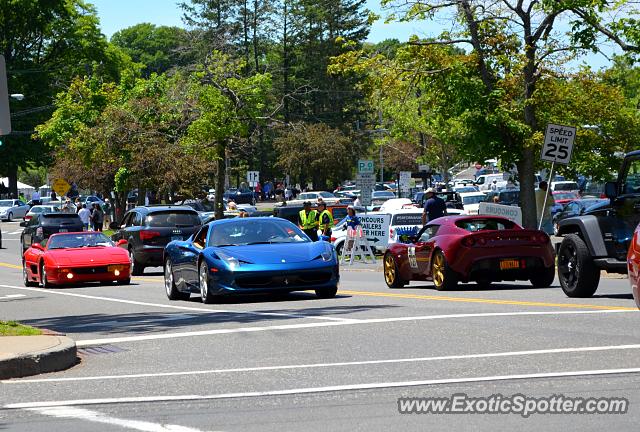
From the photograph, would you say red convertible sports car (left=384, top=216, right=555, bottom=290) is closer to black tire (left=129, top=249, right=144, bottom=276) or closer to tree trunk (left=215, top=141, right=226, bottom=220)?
black tire (left=129, top=249, right=144, bottom=276)

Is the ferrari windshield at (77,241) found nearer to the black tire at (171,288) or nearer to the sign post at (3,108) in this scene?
the black tire at (171,288)

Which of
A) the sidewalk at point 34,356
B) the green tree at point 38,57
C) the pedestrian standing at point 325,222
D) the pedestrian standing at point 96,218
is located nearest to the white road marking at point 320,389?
the sidewalk at point 34,356

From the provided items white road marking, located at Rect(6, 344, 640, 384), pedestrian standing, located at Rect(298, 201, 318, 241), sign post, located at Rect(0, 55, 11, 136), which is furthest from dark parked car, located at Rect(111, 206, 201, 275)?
white road marking, located at Rect(6, 344, 640, 384)

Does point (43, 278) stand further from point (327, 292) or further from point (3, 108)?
point (3, 108)

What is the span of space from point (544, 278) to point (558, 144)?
6272mm

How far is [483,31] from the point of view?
103 ft

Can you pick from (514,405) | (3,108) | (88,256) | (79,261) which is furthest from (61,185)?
(514,405)

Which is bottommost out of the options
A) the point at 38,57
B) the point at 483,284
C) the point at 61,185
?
the point at 483,284

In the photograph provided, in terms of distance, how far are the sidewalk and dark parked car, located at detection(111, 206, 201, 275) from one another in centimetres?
1969

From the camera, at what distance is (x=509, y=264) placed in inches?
803

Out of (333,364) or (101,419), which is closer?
(101,419)

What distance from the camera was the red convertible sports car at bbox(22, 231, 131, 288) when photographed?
27.2 metres

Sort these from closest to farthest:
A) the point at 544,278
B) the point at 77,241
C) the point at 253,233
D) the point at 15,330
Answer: the point at 15,330 < the point at 253,233 < the point at 544,278 < the point at 77,241

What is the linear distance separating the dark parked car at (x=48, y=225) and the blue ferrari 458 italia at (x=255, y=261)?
23815 millimetres
